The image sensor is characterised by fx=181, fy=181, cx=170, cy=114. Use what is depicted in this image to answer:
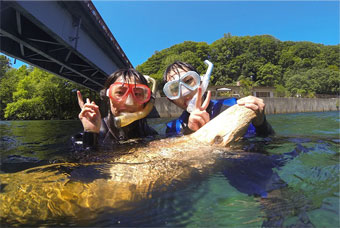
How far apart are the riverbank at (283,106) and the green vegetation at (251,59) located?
63.5ft

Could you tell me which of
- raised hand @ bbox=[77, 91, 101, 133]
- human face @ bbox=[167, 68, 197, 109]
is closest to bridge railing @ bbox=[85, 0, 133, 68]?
human face @ bbox=[167, 68, 197, 109]

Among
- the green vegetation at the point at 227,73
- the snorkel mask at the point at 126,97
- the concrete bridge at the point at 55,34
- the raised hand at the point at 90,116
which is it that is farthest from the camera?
the green vegetation at the point at 227,73

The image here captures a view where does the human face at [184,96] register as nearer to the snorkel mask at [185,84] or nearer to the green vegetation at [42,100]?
the snorkel mask at [185,84]

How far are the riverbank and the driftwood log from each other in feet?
47.7

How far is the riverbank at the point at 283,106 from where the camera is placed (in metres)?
16.5

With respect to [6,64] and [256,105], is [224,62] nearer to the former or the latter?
[6,64]

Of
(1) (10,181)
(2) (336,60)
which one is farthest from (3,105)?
(2) (336,60)

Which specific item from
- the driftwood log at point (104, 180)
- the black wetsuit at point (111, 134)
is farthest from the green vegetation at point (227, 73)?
the driftwood log at point (104, 180)

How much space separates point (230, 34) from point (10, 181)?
6825 cm

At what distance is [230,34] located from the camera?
60.2 m

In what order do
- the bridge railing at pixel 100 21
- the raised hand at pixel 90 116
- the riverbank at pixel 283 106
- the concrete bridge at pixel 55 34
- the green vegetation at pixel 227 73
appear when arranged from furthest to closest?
the green vegetation at pixel 227 73 → the riverbank at pixel 283 106 → the bridge railing at pixel 100 21 → the concrete bridge at pixel 55 34 → the raised hand at pixel 90 116

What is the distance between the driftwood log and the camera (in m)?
0.90

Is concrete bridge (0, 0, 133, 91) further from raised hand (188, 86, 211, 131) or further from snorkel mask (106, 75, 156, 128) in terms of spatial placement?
raised hand (188, 86, 211, 131)

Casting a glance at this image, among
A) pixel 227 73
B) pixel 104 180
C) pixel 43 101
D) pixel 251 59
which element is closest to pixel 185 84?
pixel 104 180
